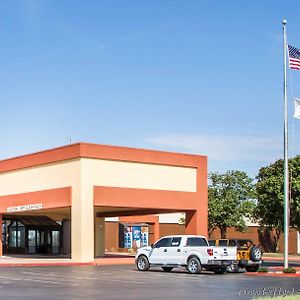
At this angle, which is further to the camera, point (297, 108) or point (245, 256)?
point (245, 256)

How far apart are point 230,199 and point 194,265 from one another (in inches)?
1450

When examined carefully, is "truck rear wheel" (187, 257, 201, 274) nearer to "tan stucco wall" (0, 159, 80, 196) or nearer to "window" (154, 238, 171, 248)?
"window" (154, 238, 171, 248)

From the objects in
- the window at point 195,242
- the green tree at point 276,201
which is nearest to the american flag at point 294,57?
the window at point 195,242

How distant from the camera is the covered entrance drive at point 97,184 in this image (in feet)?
138

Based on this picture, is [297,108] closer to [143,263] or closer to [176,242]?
[176,242]

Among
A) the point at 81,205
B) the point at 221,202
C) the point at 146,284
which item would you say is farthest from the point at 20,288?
the point at 221,202

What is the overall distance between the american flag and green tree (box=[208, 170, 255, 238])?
122 ft

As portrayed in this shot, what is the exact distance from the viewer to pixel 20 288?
21188 millimetres

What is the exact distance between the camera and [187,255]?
31797 mm

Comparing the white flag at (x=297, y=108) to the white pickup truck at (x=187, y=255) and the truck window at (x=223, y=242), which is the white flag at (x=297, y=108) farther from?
the truck window at (x=223, y=242)

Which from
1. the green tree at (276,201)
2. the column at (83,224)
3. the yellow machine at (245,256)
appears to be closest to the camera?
the yellow machine at (245,256)

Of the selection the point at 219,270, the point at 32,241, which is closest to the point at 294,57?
the point at 219,270

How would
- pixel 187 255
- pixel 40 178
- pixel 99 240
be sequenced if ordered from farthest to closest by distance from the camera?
pixel 99 240, pixel 40 178, pixel 187 255

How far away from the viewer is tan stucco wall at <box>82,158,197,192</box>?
140 ft
